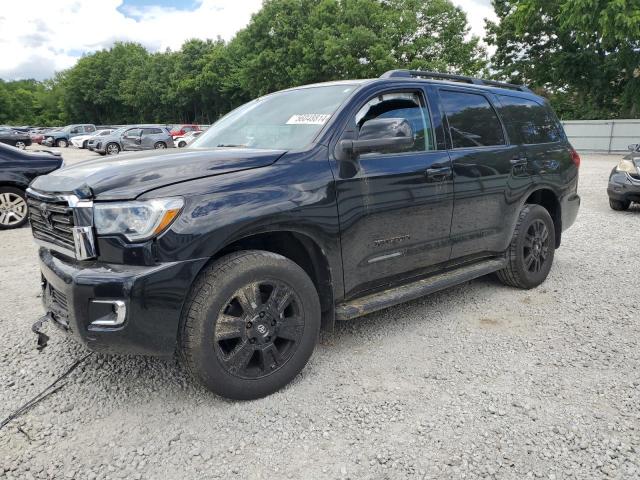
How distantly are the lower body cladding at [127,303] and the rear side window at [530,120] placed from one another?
3.25 m

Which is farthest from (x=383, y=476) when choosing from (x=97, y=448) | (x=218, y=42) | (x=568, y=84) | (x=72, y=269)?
(x=218, y=42)

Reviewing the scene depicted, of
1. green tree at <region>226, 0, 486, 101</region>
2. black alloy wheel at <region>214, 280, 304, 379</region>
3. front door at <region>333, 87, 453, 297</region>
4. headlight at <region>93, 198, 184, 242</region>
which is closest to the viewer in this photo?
headlight at <region>93, 198, 184, 242</region>

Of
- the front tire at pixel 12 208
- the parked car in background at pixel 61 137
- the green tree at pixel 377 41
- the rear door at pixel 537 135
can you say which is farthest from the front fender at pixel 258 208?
the parked car in background at pixel 61 137

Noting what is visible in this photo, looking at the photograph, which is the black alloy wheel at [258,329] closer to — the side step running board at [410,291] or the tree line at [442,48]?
the side step running board at [410,291]

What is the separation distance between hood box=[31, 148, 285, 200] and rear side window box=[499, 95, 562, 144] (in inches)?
99.3

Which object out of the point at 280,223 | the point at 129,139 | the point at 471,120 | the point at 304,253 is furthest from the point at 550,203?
the point at 129,139

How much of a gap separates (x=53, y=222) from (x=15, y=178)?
6.01 meters

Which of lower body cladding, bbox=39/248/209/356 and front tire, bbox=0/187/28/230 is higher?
lower body cladding, bbox=39/248/209/356

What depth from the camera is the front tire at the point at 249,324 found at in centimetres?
260

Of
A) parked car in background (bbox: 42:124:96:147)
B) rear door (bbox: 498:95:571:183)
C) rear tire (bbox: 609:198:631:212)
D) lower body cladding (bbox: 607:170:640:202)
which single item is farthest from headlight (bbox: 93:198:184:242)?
parked car in background (bbox: 42:124:96:147)

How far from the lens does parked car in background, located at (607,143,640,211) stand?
8.55 meters

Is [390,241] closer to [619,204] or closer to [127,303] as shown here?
[127,303]

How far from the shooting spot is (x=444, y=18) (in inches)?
1512

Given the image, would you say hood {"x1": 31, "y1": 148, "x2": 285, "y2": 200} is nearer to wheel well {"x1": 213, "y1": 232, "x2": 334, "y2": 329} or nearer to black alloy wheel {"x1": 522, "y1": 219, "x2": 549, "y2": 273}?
wheel well {"x1": 213, "y1": 232, "x2": 334, "y2": 329}
